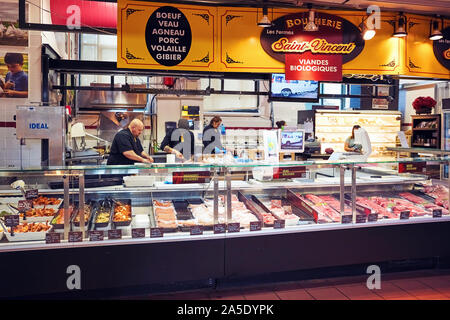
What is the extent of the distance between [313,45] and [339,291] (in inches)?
122

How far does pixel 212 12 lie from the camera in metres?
4.93

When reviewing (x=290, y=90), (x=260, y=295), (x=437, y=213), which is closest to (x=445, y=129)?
(x=290, y=90)

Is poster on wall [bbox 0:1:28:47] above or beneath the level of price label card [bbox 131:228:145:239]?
above

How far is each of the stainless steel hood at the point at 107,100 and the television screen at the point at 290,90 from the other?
3.87 meters

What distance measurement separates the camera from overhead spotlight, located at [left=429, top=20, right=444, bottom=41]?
542cm

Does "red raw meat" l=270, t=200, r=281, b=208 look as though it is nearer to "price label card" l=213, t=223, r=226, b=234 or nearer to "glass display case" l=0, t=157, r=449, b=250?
"glass display case" l=0, t=157, r=449, b=250

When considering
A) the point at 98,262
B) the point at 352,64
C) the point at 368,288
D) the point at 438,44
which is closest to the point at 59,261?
the point at 98,262

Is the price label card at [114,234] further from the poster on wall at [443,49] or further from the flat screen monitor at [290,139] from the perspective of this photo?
the poster on wall at [443,49]

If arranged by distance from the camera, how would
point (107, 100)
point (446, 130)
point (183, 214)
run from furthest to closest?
point (446, 130) < point (107, 100) < point (183, 214)

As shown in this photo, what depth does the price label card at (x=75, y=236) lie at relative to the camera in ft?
11.3

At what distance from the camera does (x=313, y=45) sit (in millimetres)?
5172

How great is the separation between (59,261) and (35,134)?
232 cm

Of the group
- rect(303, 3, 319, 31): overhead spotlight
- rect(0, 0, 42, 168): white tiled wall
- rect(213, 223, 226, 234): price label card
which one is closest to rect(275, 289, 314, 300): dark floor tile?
rect(213, 223, 226, 234): price label card

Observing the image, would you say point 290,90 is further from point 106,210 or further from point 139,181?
point 106,210
